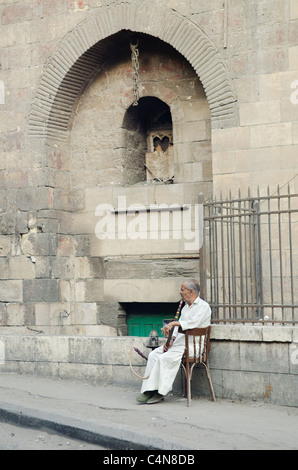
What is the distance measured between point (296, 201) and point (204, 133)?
86.1 inches

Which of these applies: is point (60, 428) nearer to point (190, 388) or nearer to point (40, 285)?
point (190, 388)

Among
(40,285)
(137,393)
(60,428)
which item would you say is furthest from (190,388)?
(40,285)

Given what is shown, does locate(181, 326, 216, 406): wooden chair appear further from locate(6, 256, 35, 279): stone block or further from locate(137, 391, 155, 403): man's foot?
locate(6, 256, 35, 279): stone block

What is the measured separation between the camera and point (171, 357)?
7820 millimetres

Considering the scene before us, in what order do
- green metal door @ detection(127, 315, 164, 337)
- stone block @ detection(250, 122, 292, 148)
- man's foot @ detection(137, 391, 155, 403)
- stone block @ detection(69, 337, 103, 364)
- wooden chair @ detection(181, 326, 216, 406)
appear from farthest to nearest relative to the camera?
green metal door @ detection(127, 315, 164, 337) < stone block @ detection(250, 122, 292, 148) < stone block @ detection(69, 337, 103, 364) < man's foot @ detection(137, 391, 155, 403) < wooden chair @ detection(181, 326, 216, 406)

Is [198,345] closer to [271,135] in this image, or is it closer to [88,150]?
[271,135]

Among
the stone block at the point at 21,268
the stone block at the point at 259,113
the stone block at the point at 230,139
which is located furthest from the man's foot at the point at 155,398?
the stone block at the point at 21,268

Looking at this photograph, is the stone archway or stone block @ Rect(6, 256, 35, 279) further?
stone block @ Rect(6, 256, 35, 279)

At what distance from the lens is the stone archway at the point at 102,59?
35.2ft

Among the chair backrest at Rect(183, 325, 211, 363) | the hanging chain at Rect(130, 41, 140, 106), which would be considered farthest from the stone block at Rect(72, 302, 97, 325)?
the chair backrest at Rect(183, 325, 211, 363)

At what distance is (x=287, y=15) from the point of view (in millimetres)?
10227

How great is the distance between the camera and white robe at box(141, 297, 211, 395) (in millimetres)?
7789

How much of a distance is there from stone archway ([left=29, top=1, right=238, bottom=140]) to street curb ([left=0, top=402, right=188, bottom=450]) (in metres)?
5.16

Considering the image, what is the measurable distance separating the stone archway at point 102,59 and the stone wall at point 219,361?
3.71m
